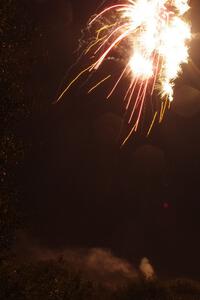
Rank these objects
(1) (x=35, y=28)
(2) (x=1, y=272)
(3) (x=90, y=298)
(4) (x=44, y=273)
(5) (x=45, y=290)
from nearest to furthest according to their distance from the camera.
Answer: (1) (x=35, y=28)
(2) (x=1, y=272)
(5) (x=45, y=290)
(3) (x=90, y=298)
(4) (x=44, y=273)

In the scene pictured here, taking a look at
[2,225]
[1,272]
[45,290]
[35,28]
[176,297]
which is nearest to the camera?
[2,225]

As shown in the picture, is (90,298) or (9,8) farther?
(90,298)

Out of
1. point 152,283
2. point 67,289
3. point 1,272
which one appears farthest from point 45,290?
point 152,283

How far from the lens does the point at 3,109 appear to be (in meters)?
13.2

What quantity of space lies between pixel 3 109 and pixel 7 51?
1.52 metres

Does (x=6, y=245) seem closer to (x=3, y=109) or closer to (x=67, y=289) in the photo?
(x=3, y=109)

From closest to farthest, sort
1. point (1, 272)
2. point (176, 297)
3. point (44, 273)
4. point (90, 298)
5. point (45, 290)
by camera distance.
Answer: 1. point (1, 272)
2. point (45, 290)
3. point (90, 298)
4. point (44, 273)
5. point (176, 297)

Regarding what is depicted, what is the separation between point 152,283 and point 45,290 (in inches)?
1440

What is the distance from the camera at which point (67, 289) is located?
4784cm

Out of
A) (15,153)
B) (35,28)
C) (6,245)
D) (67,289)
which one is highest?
(35,28)

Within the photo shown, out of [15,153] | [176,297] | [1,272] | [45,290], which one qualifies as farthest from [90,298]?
[15,153]

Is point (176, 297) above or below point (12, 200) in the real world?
below

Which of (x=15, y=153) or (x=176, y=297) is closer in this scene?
(x=15, y=153)

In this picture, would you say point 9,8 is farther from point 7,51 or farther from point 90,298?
point 90,298
